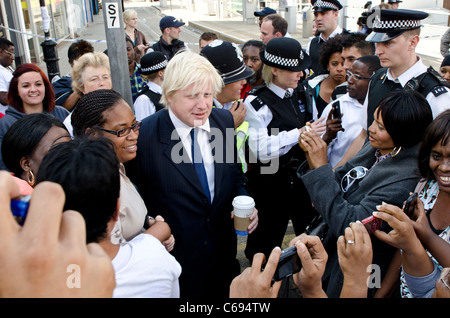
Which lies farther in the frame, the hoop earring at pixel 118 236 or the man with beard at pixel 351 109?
the man with beard at pixel 351 109

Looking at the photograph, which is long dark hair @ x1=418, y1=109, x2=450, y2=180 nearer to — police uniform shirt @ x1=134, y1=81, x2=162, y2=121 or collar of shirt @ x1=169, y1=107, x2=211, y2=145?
collar of shirt @ x1=169, y1=107, x2=211, y2=145

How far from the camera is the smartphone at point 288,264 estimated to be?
133 cm

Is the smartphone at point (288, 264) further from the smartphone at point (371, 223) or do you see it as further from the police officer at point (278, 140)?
the police officer at point (278, 140)

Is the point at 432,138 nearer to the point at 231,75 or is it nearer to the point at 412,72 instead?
the point at 412,72

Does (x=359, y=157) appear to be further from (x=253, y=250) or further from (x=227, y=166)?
(x=253, y=250)

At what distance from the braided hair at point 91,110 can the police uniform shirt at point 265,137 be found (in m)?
1.26

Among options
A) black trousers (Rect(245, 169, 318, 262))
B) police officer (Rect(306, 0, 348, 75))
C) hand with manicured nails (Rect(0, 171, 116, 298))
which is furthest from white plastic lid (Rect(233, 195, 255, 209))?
police officer (Rect(306, 0, 348, 75))

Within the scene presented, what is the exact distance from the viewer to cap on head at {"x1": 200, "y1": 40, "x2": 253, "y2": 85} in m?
3.11

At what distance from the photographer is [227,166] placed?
2531 millimetres

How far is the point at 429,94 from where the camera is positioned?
8.75 feet

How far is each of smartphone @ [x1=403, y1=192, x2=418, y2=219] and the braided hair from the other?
68.1 inches

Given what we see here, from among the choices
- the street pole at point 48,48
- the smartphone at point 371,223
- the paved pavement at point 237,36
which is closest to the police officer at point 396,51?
the smartphone at point 371,223

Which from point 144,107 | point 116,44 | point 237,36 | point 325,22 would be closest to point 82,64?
point 116,44
